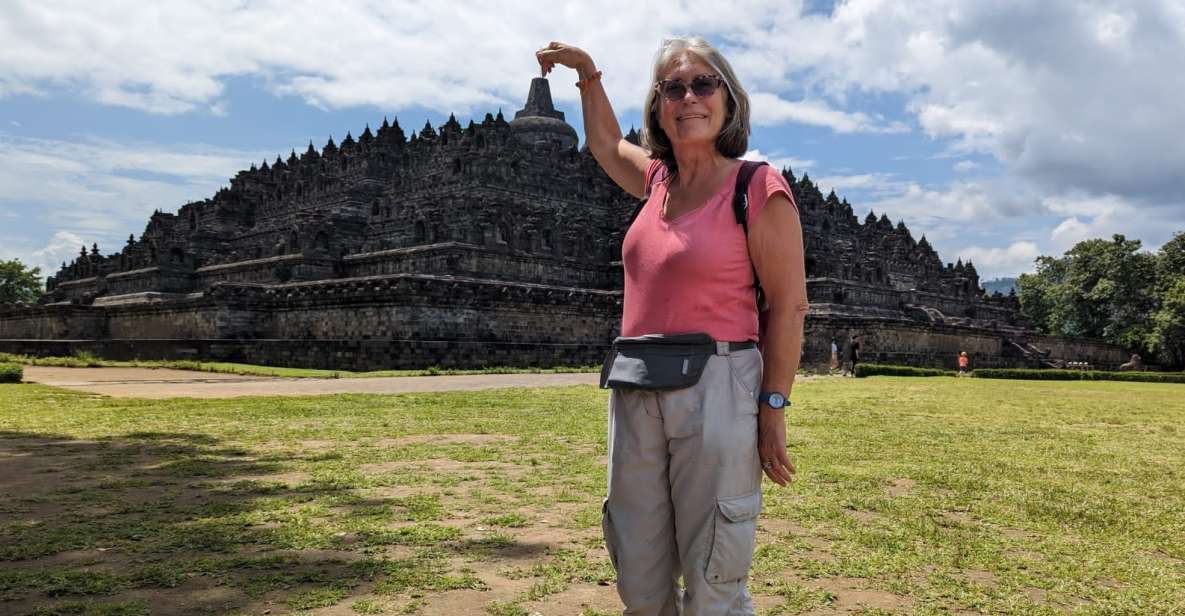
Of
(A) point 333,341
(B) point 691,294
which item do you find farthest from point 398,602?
(A) point 333,341

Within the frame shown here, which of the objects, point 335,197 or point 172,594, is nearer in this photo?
point 172,594

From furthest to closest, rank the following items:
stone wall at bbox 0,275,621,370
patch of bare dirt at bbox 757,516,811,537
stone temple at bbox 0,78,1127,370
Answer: stone temple at bbox 0,78,1127,370, stone wall at bbox 0,275,621,370, patch of bare dirt at bbox 757,516,811,537

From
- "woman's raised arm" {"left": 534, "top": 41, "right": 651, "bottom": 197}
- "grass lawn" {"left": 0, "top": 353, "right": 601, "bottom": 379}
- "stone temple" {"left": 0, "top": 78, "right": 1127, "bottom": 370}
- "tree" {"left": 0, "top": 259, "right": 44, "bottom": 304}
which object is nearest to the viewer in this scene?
"woman's raised arm" {"left": 534, "top": 41, "right": 651, "bottom": 197}

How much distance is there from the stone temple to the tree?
55.6 feet

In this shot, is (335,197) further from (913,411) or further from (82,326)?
(913,411)

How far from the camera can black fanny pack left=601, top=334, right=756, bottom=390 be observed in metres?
3.00

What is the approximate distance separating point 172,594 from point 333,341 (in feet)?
79.1

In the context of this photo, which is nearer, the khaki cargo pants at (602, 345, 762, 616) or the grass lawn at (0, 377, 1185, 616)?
the khaki cargo pants at (602, 345, 762, 616)

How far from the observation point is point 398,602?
420cm

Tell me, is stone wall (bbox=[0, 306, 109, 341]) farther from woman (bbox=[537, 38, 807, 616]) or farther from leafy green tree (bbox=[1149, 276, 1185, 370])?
leafy green tree (bbox=[1149, 276, 1185, 370])

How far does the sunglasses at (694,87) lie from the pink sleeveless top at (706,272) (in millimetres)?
343

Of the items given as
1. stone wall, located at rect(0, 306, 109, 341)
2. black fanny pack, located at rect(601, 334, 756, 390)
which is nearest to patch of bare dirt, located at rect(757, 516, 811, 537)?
black fanny pack, located at rect(601, 334, 756, 390)

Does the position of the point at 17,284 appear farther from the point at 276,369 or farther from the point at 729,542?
the point at 729,542

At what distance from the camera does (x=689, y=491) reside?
3039 mm
